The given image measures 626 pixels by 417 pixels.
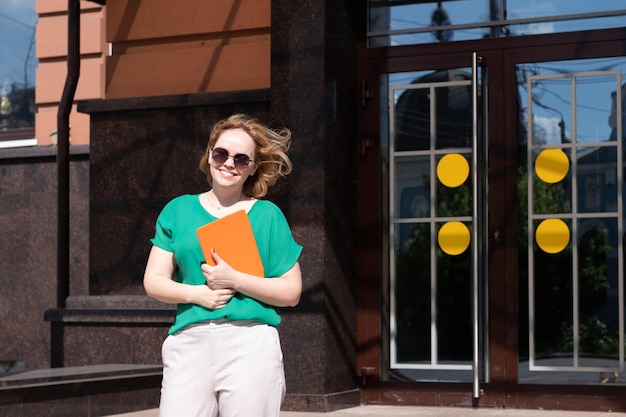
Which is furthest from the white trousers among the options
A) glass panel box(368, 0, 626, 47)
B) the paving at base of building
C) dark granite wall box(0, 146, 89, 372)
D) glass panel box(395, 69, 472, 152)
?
dark granite wall box(0, 146, 89, 372)

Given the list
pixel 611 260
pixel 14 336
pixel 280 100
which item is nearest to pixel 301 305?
pixel 280 100

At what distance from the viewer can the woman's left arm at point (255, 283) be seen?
3.46 meters

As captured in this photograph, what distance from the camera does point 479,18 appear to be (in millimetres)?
8797

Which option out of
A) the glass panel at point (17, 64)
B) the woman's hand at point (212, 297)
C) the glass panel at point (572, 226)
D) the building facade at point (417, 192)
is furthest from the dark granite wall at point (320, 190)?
the woman's hand at point (212, 297)

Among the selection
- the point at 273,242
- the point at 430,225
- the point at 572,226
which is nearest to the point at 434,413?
the point at 430,225

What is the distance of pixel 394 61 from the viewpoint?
352 inches

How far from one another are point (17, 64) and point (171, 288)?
9.66 m

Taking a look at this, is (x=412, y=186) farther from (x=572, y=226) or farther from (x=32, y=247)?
(x=32, y=247)

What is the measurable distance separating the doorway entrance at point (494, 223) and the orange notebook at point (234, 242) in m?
4.95

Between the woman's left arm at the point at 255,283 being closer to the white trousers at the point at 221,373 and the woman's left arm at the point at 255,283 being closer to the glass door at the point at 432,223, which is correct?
the white trousers at the point at 221,373

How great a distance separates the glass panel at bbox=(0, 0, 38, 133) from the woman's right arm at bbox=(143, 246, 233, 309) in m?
9.08

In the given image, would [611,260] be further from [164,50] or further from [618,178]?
[164,50]

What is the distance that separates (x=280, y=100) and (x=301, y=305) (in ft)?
4.39

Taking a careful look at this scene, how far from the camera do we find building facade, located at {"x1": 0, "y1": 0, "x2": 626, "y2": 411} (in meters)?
8.37
